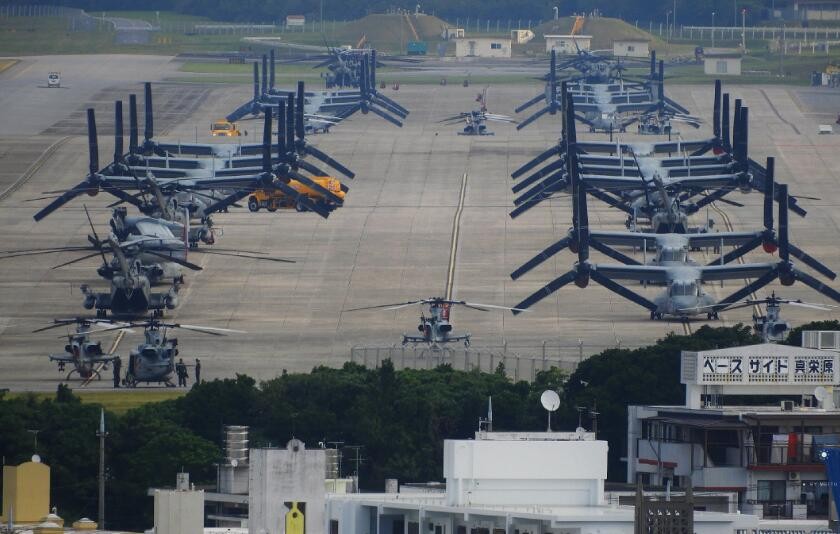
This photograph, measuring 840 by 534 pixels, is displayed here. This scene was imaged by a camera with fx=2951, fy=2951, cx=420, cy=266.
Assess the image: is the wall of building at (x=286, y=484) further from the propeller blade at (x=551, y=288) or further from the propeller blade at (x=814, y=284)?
the propeller blade at (x=814, y=284)

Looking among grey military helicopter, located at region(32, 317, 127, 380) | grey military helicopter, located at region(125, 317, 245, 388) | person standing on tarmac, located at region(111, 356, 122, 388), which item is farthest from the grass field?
grey military helicopter, located at region(32, 317, 127, 380)

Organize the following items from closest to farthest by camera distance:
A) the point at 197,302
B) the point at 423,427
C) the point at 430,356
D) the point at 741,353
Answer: the point at 741,353, the point at 423,427, the point at 430,356, the point at 197,302

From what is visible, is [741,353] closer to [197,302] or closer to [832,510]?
[832,510]

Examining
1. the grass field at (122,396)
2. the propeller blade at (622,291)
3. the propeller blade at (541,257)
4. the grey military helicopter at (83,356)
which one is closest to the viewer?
the grass field at (122,396)

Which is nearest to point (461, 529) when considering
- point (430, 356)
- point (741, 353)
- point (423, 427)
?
point (741, 353)

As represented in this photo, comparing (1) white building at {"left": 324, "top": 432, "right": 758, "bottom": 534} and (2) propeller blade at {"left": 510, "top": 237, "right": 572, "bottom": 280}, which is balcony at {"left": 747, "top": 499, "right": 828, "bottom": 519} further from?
(2) propeller blade at {"left": 510, "top": 237, "right": 572, "bottom": 280}

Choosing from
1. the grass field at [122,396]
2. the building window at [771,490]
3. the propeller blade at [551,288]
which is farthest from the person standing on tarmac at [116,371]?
the building window at [771,490]
